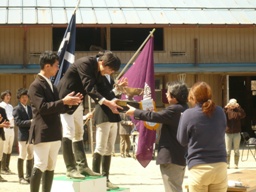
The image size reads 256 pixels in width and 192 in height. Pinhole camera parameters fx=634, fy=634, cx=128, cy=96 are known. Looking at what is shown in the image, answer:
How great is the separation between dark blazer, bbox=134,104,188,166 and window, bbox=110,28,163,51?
17886mm

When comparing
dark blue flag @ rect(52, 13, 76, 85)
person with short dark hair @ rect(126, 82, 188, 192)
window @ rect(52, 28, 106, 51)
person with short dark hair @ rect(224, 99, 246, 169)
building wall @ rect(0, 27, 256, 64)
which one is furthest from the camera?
window @ rect(52, 28, 106, 51)

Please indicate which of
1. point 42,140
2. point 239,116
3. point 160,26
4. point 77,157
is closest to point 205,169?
point 42,140

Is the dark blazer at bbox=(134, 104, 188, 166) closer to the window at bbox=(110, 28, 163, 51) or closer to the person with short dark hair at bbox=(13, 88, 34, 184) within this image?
the person with short dark hair at bbox=(13, 88, 34, 184)

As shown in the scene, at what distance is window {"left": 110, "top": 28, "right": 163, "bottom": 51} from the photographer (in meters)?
25.5

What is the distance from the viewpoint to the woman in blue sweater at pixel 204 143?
6.70 metres

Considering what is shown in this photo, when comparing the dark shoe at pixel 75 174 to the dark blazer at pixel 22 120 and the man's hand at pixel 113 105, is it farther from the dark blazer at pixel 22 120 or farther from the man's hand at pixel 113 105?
the dark blazer at pixel 22 120

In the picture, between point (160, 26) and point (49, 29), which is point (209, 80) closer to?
point (160, 26)

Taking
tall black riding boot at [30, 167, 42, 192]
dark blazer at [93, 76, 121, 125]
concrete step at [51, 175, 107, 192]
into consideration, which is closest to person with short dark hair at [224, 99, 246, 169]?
dark blazer at [93, 76, 121, 125]

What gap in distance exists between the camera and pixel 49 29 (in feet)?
81.2

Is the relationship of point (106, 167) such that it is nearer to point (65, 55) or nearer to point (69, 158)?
point (69, 158)

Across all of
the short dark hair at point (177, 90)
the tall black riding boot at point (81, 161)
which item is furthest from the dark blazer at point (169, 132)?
the tall black riding boot at point (81, 161)
